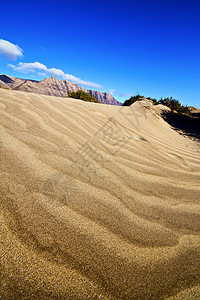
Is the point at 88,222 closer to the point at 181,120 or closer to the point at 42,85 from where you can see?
the point at 181,120

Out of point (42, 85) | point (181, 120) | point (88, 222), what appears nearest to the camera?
point (88, 222)

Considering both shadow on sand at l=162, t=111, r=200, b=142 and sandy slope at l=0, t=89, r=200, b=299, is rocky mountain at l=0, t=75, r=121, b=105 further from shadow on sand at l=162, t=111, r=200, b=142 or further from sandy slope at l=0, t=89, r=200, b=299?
sandy slope at l=0, t=89, r=200, b=299

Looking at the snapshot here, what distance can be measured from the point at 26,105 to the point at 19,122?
447 millimetres

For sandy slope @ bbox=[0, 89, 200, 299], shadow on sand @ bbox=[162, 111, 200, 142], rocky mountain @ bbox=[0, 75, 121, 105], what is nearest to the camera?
sandy slope @ bbox=[0, 89, 200, 299]

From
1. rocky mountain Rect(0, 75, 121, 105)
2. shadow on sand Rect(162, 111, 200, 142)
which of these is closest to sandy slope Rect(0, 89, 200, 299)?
shadow on sand Rect(162, 111, 200, 142)

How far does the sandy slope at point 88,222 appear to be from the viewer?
21.0 inches

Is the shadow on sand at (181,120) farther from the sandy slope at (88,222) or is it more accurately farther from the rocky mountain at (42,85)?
the rocky mountain at (42,85)

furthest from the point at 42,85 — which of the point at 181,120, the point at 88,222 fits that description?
the point at 88,222

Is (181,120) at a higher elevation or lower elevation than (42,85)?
lower

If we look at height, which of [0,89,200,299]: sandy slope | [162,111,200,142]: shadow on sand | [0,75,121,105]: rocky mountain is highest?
[0,75,121,105]: rocky mountain

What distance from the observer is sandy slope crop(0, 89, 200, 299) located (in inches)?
21.0

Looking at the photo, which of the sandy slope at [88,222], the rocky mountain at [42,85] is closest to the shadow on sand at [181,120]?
the sandy slope at [88,222]

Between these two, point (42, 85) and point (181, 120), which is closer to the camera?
point (181, 120)

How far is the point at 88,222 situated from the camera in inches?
29.2
